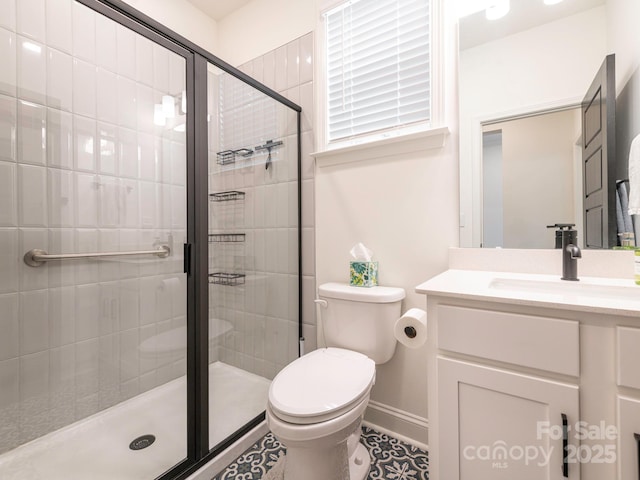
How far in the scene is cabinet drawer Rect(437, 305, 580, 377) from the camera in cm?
71

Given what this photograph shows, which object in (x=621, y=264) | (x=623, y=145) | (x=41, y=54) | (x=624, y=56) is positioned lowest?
(x=621, y=264)

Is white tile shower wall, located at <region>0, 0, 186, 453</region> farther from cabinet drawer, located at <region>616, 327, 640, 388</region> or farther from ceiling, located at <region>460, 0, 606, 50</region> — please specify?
cabinet drawer, located at <region>616, 327, 640, 388</region>

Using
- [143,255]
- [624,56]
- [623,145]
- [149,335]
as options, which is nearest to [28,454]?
[149,335]

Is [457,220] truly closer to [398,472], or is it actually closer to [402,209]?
[402,209]

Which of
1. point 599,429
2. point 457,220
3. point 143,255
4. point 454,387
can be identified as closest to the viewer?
point 599,429

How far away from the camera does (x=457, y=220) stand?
1.33m

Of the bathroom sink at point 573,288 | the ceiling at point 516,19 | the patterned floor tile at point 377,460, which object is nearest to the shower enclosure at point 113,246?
the patterned floor tile at point 377,460

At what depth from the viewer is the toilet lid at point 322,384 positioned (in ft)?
3.06

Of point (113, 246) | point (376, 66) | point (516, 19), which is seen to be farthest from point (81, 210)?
point (516, 19)

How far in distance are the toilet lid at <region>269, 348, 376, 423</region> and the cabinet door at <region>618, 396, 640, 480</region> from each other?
2.11 ft

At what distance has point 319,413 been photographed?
91cm

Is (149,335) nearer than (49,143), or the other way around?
(49,143)

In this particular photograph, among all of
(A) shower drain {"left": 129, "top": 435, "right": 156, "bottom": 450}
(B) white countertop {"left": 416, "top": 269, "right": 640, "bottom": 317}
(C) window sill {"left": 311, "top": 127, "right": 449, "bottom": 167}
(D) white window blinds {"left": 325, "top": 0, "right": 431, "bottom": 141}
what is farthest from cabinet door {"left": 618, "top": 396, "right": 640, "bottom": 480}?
(A) shower drain {"left": 129, "top": 435, "right": 156, "bottom": 450}

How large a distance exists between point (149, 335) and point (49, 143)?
3.08ft
